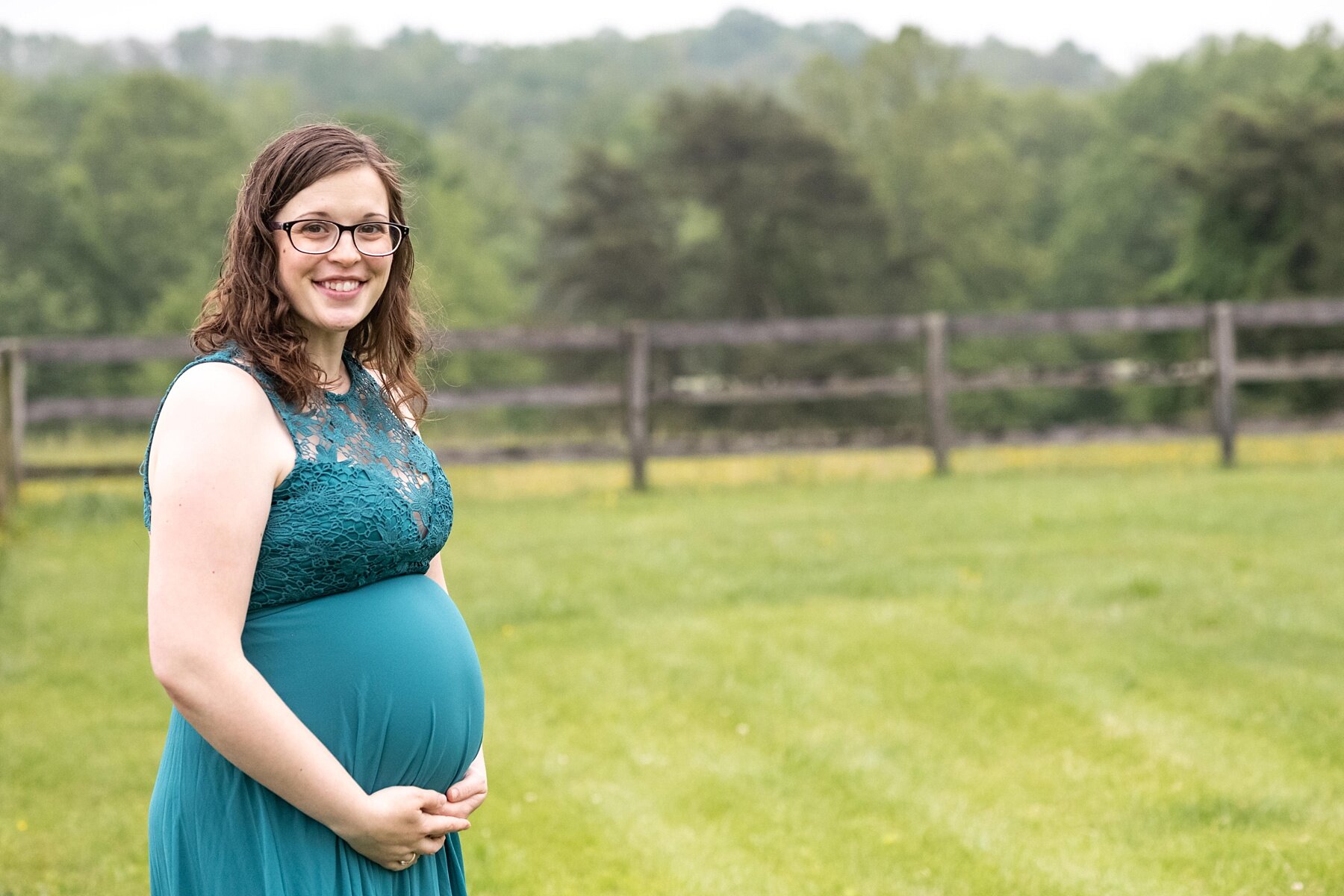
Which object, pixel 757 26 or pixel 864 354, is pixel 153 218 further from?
pixel 757 26

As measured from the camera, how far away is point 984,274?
4866 centimetres

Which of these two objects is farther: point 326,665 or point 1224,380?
→ point 1224,380

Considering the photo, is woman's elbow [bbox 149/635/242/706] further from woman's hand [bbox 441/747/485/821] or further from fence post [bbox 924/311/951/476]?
fence post [bbox 924/311/951/476]

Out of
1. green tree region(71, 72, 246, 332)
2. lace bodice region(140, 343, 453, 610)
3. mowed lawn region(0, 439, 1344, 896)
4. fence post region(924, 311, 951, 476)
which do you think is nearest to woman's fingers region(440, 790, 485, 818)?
lace bodice region(140, 343, 453, 610)

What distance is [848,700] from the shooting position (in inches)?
233

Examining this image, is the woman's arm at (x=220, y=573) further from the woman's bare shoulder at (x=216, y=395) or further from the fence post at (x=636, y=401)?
the fence post at (x=636, y=401)

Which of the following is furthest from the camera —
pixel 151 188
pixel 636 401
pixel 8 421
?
pixel 151 188

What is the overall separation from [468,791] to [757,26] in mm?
126911

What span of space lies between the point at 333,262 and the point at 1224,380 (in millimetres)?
11788

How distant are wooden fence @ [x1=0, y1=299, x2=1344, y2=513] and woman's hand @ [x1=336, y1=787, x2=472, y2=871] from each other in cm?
949

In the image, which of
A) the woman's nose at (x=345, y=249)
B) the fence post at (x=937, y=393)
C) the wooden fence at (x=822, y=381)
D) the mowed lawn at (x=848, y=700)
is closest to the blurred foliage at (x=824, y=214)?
the wooden fence at (x=822, y=381)

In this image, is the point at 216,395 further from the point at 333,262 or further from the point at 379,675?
the point at 379,675

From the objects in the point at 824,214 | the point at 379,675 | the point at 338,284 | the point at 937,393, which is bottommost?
the point at 937,393

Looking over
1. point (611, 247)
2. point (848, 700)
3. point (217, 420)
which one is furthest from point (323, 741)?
point (611, 247)
